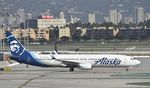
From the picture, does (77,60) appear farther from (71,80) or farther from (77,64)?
(71,80)

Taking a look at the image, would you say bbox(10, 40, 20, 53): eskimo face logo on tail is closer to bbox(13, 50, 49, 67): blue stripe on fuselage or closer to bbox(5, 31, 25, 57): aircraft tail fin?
bbox(5, 31, 25, 57): aircraft tail fin

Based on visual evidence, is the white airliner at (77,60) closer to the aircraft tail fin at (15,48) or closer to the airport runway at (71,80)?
the aircraft tail fin at (15,48)

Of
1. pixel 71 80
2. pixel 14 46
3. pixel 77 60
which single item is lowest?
pixel 71 80

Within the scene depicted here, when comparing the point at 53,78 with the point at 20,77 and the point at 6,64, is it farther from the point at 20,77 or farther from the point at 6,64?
the point at 6,64

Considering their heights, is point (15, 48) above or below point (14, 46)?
below

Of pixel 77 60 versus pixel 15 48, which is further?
pixel 15 48

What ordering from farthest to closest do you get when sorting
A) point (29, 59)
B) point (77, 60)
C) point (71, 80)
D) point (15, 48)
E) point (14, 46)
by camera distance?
1. point (14, 46)
2. point (15, 48)
3. point (29, 59)
4. point (77, 60)
5. point (71, 80)

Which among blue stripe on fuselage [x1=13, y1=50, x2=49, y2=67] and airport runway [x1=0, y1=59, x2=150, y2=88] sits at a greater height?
blue stripe on fuselage [x1=13, y1=50, x2=49, y2=67]

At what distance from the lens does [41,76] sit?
66.7 meters

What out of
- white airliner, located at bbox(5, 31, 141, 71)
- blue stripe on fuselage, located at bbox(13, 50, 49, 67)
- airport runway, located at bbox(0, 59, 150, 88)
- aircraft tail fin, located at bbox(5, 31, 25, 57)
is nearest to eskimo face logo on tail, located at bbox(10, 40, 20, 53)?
aircraft tail fin, located at bbox(5, 31, 25, 57)

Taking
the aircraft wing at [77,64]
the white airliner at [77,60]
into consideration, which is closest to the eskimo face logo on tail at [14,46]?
the white airliner at [77,60]

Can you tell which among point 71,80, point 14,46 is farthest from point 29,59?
point 71,80

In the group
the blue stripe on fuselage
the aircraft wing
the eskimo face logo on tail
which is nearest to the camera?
the aircraft wing

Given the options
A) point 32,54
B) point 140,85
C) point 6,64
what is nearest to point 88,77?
point 140,85
